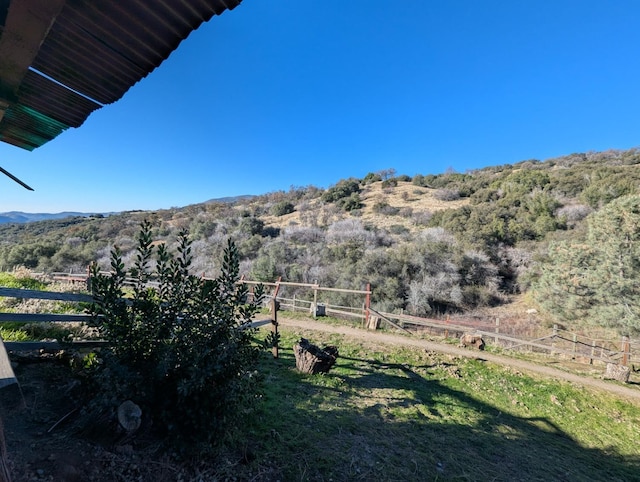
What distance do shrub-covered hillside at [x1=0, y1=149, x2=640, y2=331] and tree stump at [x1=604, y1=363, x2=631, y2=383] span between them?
344 cm

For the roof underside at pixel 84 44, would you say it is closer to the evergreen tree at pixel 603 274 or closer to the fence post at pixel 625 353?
the fence post at pixel 625 353

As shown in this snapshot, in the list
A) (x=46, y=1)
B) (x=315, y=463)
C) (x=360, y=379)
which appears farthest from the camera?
(x=360, y=379)

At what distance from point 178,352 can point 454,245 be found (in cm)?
2048

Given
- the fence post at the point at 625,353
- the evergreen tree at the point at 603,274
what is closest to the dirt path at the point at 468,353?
the fence post at the point at 625,353

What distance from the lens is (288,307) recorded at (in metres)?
14.6

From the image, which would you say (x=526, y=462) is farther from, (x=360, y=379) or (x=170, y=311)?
(x=170, y=311)

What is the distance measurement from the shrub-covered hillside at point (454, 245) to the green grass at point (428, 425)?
7.00m

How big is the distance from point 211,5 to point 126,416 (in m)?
2.93

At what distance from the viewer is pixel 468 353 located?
9172mm

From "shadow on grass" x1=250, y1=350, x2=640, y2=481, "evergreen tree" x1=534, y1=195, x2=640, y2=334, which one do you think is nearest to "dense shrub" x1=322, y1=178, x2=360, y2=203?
"evergreen tree" x1=534, y1=195, x2=640, y2=334

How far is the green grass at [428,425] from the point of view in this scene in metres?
3.31

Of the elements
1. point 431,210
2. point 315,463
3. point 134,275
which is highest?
point 431,210

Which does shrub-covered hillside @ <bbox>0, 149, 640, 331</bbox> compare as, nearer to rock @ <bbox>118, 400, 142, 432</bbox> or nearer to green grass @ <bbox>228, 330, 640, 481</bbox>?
green grass @ <bbox>228, 330, 640, 481</bbox>

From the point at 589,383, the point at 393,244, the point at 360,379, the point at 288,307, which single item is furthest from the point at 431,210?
the point at 360,379
